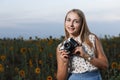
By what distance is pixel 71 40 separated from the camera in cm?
455

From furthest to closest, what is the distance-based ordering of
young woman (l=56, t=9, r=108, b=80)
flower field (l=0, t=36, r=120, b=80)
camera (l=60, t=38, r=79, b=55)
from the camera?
flower field (l=0, t=36, r=120, b=80) → young woman (l=56, t=9, r=108, b=80) → camera (l=60, t=38, r=79, b=55)

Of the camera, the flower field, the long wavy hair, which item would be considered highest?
the long wavy hair

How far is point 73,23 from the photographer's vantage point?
4.70 m

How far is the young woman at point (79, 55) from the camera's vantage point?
468cm

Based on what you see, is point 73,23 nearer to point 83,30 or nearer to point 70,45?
point 83,30

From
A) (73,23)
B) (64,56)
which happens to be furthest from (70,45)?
(73,23)

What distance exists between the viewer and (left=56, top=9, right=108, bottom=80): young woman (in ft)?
15.4

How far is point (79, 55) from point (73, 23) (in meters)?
A: 0.34

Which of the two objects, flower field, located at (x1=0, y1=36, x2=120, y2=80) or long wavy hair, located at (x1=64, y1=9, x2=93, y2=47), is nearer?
long wavy hair, located at (x1=64, y1=9, x2=93, y2=47)

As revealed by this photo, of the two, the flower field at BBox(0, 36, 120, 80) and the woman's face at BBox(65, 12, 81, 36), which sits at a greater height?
the woman's face at BBox(65, 12, 81, 36)

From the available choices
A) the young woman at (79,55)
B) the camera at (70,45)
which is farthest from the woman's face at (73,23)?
the camera at (70,45)

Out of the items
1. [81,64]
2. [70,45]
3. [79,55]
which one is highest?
[70,45]

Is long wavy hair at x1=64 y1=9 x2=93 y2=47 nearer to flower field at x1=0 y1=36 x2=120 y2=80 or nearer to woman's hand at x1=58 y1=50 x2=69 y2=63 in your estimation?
woman's hand at x1=58 y1=50 x2=69 y2=63

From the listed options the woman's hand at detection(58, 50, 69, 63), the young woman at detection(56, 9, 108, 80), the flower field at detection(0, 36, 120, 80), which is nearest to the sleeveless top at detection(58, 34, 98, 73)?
the young woman at detection(56, 9, 108, 80)
